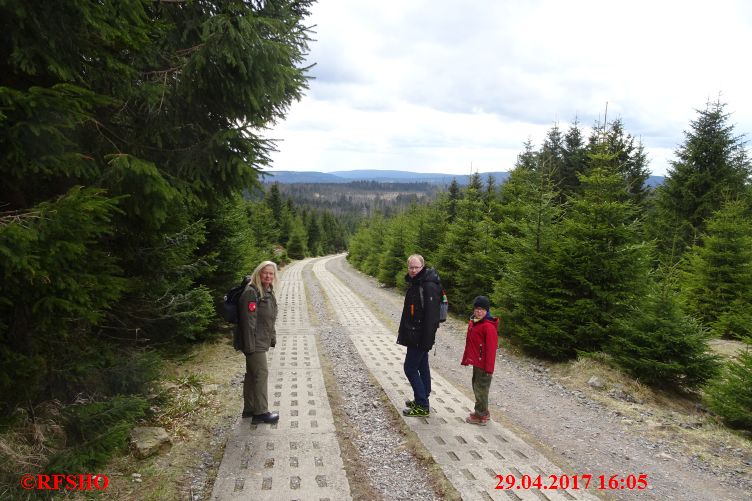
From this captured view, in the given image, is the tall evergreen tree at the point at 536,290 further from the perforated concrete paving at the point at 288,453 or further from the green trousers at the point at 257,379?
the green trousers at the point at 257,379

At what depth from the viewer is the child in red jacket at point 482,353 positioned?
609 centimetres

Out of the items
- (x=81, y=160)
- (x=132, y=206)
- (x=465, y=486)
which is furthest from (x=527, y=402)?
(x=81, y=160)

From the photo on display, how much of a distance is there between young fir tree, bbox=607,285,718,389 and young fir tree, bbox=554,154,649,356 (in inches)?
27.3

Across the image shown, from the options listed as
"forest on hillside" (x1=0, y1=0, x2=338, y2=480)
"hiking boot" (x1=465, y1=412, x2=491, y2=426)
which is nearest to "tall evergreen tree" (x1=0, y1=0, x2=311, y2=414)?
"forest on hillside" (x1=0, y1=0, x2=338, y2=480)

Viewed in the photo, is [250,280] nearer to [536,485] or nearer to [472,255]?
[536,485]

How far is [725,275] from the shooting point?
1468cm

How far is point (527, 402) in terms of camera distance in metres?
7.77

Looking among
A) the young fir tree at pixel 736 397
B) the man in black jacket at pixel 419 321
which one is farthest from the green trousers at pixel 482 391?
the young fir tree at pixel 736 397

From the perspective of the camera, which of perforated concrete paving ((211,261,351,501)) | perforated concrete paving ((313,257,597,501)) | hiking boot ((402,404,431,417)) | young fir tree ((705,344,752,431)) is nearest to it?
perforated concrete paving ((211,261,351,501))

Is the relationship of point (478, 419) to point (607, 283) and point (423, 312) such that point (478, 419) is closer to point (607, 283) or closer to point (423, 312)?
point (423, 312)

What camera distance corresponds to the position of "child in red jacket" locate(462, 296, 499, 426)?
609 cm

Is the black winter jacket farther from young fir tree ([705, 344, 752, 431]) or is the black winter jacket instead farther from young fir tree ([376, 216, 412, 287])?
young fir tree ([376, 216, 412, 287])

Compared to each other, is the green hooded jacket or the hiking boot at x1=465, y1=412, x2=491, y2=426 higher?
the green hooded jacket
